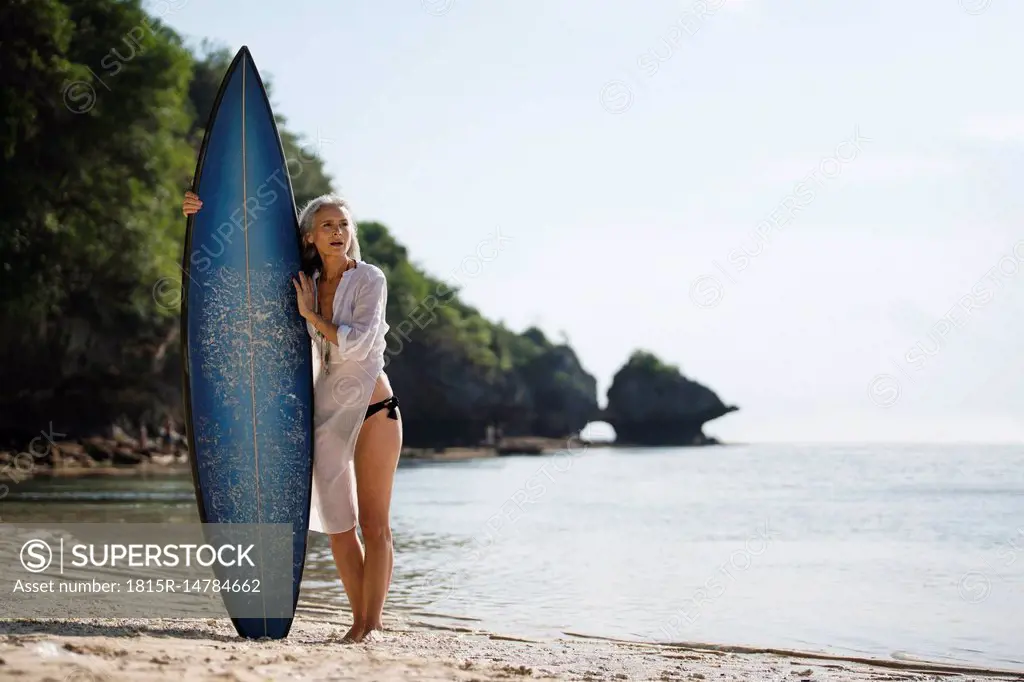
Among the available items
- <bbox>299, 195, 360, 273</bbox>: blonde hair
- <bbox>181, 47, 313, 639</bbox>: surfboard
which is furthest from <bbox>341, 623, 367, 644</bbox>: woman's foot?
<bbox>299, 195, 360, 273</bbox>: blonde hair

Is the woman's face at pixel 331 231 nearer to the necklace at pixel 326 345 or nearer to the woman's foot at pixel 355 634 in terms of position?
the necklace at pixel 326 345

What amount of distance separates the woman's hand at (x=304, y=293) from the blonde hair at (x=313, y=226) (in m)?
0.10

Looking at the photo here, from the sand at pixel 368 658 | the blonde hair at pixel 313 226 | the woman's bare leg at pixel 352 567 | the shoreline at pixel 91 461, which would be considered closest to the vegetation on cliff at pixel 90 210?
the shoreline at pixel 91 461

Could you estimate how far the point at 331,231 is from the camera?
481 centimetres

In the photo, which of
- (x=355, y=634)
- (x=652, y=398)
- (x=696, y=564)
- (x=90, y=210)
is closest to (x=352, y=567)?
(x=355, y=634)

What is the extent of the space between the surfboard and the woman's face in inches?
11.7

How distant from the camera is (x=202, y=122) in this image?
28078 mm

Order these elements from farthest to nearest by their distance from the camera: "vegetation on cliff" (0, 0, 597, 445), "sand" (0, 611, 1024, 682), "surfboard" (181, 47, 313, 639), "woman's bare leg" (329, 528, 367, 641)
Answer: "vegetation on cliff" (0, 0, 597, 445) → "surfboard" (181, 47, 313, 639) → "woman's bare leg" (329, 528, 367, 641) → "sand" (0, 611, 1024, 682)

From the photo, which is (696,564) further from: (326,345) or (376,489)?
(326,345)

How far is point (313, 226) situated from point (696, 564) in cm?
628

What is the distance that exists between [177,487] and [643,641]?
12.8 m

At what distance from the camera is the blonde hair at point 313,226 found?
4.88 metres

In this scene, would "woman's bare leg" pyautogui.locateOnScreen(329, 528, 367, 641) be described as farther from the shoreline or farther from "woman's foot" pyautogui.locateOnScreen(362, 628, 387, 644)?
the shoreline

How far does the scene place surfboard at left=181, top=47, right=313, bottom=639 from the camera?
Result: 504 cm
